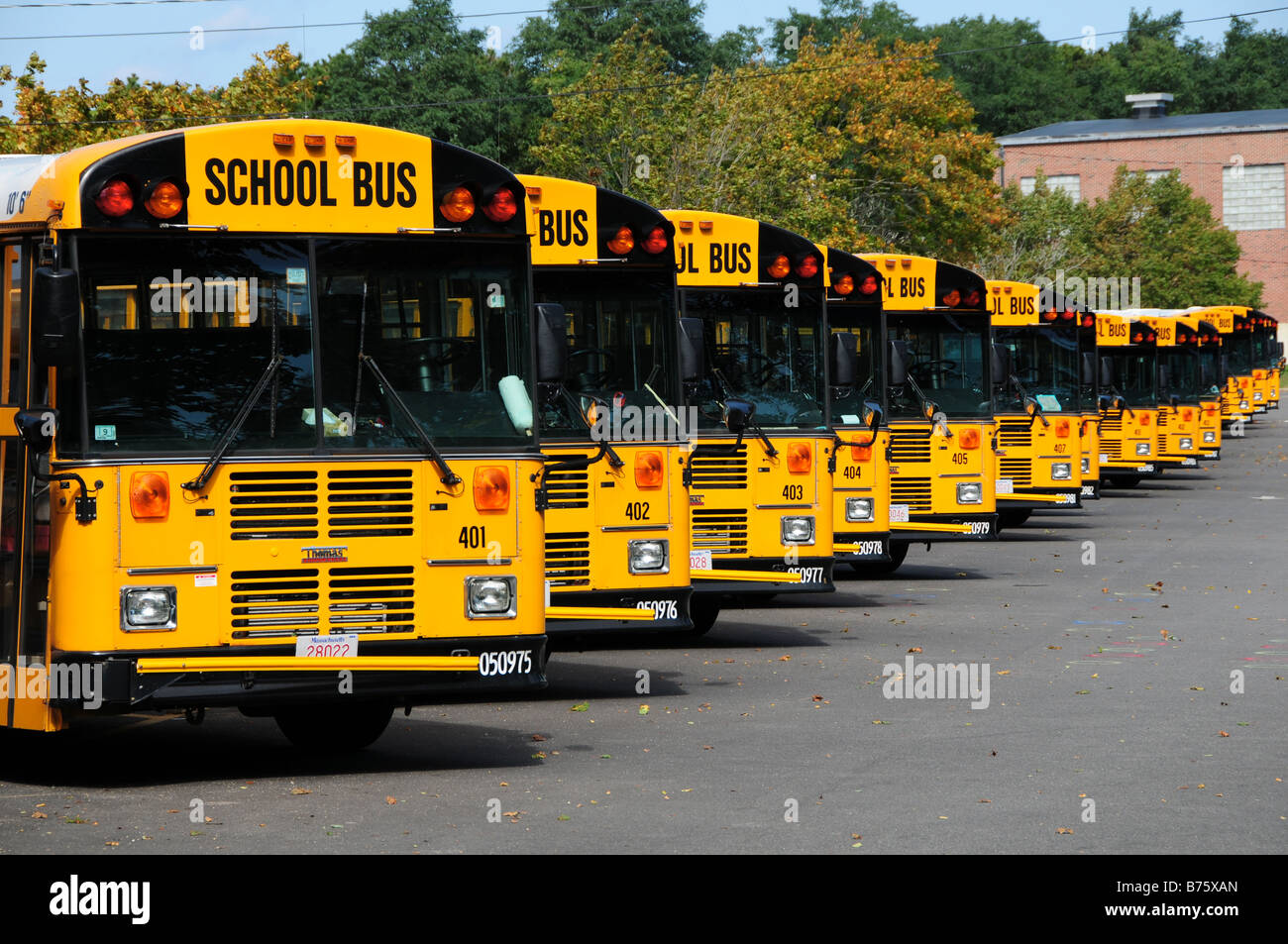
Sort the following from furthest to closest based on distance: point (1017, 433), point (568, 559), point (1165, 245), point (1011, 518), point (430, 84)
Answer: point (1165, 245)
point (430, 84)
point (1011, 518)
point (1017, 433)
point (568, 559)

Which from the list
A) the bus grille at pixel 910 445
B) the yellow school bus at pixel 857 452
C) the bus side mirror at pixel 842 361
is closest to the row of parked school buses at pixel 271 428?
the bus side mirror at pixel 842 361

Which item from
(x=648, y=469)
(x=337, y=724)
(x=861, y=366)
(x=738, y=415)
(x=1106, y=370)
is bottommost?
(x=337, y=724)

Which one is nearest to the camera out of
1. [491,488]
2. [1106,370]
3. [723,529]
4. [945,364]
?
[491,488]

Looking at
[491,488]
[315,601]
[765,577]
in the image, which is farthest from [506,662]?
[765,577]

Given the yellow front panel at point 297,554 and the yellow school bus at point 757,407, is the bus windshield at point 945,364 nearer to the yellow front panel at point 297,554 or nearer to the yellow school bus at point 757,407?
the yellow school bus at point 757,407

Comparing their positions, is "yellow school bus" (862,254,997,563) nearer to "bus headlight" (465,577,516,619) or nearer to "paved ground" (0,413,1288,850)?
"paved ground" (0,413,1288,850)

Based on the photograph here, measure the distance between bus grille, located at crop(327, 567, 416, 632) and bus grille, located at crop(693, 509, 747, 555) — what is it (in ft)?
21.8

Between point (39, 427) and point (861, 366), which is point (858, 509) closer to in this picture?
point (861, 366)

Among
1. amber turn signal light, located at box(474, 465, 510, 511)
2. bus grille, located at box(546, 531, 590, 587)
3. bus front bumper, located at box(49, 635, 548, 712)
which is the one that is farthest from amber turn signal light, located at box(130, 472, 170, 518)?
bus grille, located at box(546, 531, 590, 587)

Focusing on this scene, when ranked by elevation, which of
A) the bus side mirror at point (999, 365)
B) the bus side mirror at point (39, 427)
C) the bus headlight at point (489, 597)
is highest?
the bus side mirror at point (999, 365)

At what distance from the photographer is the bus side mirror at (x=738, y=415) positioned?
1595cm

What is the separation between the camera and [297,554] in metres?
9.33

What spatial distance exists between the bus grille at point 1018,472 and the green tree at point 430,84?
4554 cm

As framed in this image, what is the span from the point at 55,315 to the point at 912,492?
1428cm
